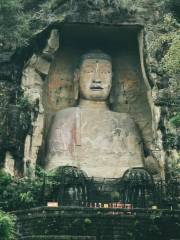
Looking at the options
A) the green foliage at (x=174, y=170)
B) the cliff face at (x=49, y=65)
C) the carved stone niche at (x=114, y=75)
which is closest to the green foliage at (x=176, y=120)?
the cliff face at (x=49, y=65)

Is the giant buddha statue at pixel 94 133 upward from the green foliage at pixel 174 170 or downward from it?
upward

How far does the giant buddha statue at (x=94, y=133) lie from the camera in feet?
76.6

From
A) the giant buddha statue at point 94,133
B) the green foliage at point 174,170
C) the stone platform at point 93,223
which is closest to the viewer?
the stone platform at point 93,223

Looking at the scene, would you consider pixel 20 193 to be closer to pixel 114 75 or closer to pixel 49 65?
pixel 49 65

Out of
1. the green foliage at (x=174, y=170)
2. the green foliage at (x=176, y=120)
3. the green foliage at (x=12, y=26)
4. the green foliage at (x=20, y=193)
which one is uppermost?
the green foliage at (x=12, y=26)

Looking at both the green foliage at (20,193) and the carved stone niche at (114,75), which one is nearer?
the green foliage at (20,193)

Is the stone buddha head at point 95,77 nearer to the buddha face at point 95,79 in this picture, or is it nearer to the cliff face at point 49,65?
the buddha face at point 95,79

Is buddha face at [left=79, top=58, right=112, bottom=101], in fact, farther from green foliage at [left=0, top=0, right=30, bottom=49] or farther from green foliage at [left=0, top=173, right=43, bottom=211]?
green foliage at [left=0, top=173, right=43, bottom=211]

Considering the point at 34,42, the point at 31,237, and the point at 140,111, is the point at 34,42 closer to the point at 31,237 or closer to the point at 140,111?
the point at 140,111

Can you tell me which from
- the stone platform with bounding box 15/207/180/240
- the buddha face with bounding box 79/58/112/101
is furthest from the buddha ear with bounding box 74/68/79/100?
the stone platform with bounding box 15/207/180/240

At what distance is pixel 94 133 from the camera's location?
23.9 metres

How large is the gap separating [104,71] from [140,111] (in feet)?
6.28

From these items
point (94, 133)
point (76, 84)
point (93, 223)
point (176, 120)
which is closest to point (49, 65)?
point (76, 84)

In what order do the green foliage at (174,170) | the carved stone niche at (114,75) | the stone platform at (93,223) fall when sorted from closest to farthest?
the stone platform at (93,223)
the green foliage at (174,170)
the carved stone niche at (114,75)
